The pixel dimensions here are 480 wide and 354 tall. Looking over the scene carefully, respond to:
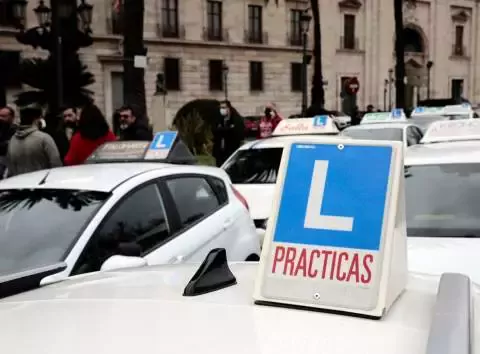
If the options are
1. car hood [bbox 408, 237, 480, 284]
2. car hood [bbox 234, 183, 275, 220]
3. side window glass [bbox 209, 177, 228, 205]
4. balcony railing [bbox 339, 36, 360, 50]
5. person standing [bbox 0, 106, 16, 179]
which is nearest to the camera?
car hood [bbox 408, 237, 480, 284]

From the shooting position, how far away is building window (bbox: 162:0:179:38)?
45.3 meters

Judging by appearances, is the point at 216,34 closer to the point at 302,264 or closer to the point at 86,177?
the point at 86,177

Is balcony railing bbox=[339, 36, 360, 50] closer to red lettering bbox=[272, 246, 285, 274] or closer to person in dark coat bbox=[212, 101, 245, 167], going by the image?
person in dark coat bbox=[212, 101, 245, 167]

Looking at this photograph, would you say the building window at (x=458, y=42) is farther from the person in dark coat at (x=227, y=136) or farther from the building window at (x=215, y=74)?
the person in dark coat at (x=227, y=136)

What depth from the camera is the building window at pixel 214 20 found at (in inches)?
1869

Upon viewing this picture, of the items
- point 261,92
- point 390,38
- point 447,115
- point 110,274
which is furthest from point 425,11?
point 110,274

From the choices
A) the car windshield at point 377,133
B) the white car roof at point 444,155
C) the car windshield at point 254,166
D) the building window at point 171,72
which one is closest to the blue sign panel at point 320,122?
Answer: the car windshield at point 377,133

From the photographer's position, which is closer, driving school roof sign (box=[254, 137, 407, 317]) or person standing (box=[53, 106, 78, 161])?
driving school roof sign (box=[254, 137, 407, 317])

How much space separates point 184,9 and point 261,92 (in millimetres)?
8466

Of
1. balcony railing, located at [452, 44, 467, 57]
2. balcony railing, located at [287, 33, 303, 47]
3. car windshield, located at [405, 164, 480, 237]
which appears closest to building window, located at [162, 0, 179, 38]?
balcony railing, located at [287, 33, 303, 47]

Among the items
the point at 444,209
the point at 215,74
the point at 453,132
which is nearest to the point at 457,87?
the point at 215,74

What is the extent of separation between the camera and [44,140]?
7.97 m

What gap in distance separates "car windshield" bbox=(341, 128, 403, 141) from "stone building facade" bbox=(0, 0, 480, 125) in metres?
28.8

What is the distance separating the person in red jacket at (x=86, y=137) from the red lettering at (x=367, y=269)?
6793mm
